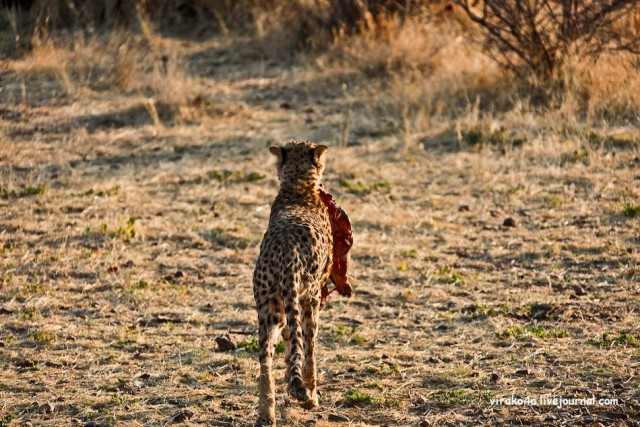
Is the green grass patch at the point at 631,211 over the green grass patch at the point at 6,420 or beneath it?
over

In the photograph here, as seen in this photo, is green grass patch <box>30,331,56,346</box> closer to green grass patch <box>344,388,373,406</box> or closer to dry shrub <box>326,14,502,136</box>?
green grass patch <box>344,388,373,406</box>

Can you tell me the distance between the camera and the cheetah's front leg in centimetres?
594

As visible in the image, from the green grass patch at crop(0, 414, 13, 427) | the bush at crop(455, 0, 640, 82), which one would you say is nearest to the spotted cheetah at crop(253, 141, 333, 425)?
the green grass patch at crop(0, 414, 13, 427)

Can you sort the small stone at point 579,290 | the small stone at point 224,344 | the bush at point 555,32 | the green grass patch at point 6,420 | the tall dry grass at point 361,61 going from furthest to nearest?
the bush at point 555,32, the tall dry grass at point 361,61, the small stone at point 579,290, the small stone at point 224,344, the green grass patch at point 6,420

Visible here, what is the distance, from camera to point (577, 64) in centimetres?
1333

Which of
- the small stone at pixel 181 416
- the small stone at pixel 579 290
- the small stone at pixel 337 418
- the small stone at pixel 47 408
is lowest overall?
the small stone at pixel 47 408

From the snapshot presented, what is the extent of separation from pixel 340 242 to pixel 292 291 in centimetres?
131

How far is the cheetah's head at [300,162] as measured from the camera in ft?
22.3

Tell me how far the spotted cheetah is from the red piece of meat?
1.22 feet

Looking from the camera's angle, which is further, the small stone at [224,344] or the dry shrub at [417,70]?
the dry shrub at [417,70]

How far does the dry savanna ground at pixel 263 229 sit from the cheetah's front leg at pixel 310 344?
0.12 meters

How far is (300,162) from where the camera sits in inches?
271

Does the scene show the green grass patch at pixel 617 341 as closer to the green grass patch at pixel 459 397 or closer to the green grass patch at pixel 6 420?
the green grass patch at pixel 459 397

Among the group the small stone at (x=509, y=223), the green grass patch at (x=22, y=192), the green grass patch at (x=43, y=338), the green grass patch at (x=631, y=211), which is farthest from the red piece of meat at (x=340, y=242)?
the green grass patch at (x=22, y=192)
